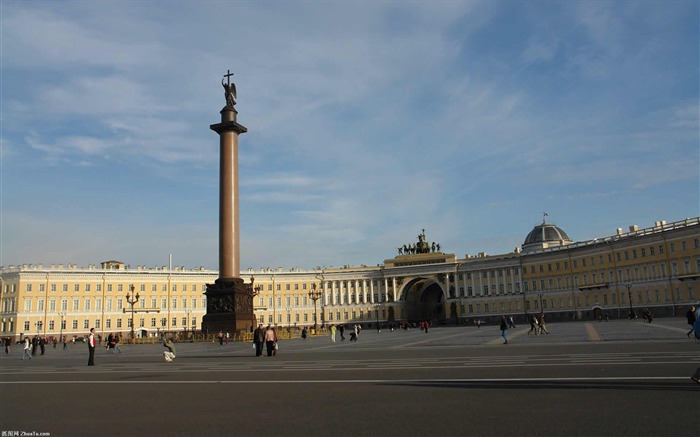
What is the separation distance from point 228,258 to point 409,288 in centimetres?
9621

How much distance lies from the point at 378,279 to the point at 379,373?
4768 inches

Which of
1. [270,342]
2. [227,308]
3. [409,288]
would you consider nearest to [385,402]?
[270,342]

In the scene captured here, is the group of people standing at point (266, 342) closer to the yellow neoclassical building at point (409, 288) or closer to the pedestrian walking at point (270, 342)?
the pedestrian walking at point (270, 342)

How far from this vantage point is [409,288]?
140 m

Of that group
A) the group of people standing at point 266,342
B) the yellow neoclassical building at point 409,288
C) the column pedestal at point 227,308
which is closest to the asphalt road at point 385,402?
the group of people standing at point 266,342

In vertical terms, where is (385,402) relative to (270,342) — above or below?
below

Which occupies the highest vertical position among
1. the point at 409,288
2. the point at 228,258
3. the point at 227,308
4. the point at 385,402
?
the point at 409,288

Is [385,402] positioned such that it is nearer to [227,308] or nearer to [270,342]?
[270,342]

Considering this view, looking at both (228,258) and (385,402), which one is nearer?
(385,402)

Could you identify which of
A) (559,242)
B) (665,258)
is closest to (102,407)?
(665,258)

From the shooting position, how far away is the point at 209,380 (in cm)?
1667

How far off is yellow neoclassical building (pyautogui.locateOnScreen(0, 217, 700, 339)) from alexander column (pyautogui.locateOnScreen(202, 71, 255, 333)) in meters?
24.3

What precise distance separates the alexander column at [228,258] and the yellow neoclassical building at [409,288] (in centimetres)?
2435

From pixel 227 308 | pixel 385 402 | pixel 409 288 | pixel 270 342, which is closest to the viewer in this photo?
pixel 385 402
